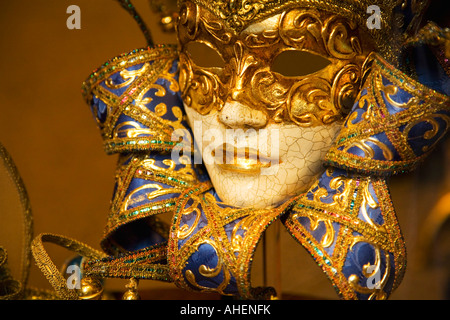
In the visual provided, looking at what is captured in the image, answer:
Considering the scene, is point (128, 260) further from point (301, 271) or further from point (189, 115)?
point (301, 271)

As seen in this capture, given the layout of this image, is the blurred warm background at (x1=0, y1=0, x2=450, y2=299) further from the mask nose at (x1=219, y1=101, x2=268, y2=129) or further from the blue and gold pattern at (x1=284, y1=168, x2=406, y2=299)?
the mask nose at (x1=219, y1=101, x2=268, y2=129)

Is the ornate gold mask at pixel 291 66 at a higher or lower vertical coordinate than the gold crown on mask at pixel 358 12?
lower

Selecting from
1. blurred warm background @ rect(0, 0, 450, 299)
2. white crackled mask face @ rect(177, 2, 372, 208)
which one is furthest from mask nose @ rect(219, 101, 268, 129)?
blurred warm background @ rect(0, 0, 450, 299)

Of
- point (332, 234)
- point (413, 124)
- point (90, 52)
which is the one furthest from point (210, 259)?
point (90, 52)

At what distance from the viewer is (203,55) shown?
41.6 inches

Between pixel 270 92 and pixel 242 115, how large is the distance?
0.05m

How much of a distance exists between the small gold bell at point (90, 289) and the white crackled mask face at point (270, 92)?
9.3 inches

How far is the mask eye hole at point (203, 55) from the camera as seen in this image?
3.41 ft

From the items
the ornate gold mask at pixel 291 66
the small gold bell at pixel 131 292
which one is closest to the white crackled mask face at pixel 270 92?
the ornate gold mask at pixel 291 66

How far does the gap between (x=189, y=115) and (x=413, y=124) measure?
34cm

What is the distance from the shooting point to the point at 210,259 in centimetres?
100

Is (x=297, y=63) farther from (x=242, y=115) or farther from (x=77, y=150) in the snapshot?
(x=77, y=150)
